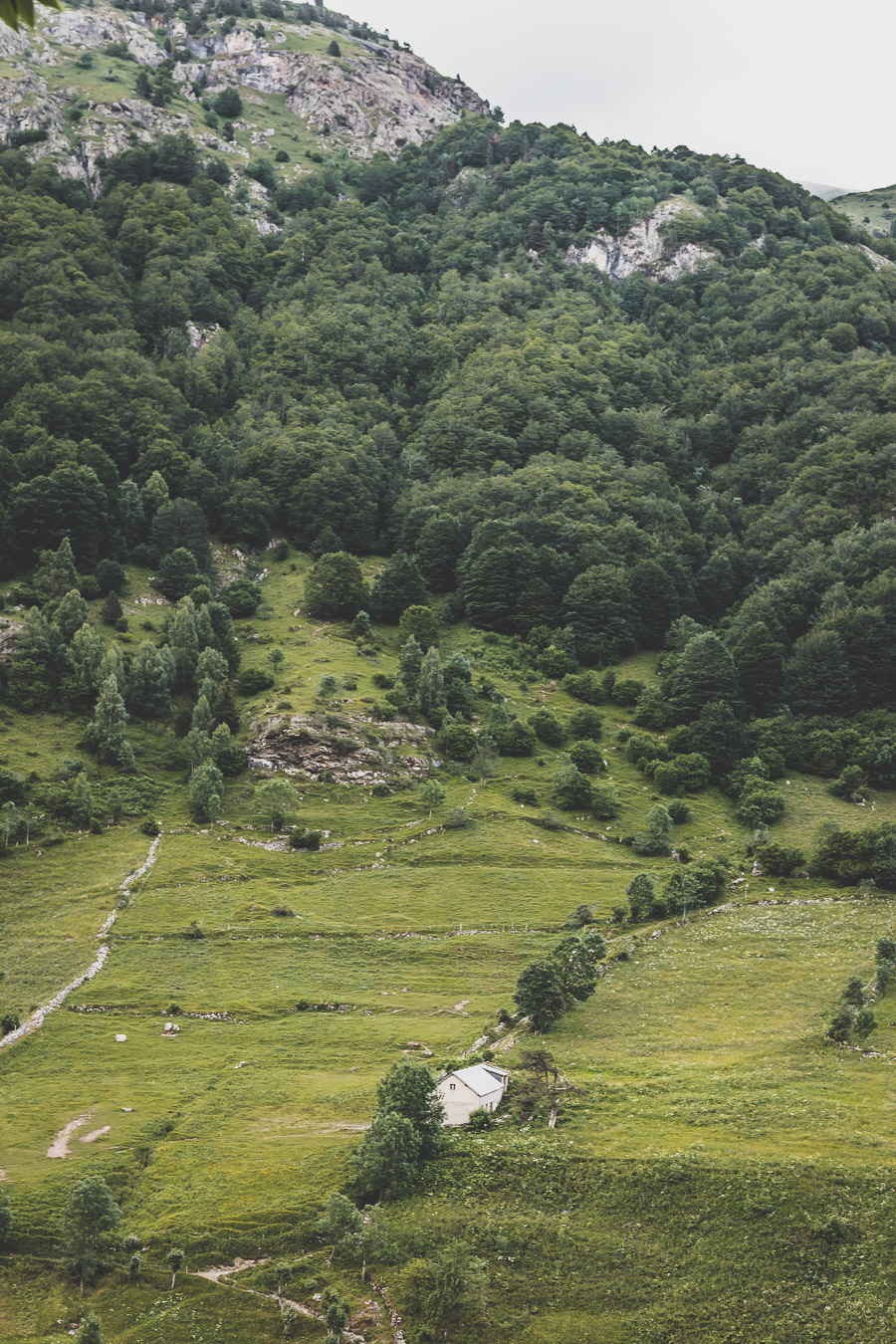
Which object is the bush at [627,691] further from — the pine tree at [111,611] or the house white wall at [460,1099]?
the house white wall at [460,1099]

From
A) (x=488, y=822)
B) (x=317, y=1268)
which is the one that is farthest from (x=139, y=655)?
(x=317, y=1268)

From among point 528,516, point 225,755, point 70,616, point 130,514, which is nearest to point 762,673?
point 528,516

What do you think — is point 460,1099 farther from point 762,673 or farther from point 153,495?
point 153,495

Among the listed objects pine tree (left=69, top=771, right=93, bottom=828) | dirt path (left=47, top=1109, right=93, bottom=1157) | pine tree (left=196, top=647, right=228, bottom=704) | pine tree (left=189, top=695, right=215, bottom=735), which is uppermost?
pine tree (left=196, top=647, right=228, bottom=704)

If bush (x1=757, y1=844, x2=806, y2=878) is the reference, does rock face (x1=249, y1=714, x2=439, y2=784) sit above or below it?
above

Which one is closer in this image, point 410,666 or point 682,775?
point 682,775

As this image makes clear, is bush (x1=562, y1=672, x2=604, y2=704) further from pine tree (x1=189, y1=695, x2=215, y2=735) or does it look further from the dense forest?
pine tree (x1=189, y1=695, x2=215, y2=735)

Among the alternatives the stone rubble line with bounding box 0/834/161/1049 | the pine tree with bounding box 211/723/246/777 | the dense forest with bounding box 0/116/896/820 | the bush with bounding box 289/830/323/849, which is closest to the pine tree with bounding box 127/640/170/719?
the dense forest with bounding box 0/116/896/820
